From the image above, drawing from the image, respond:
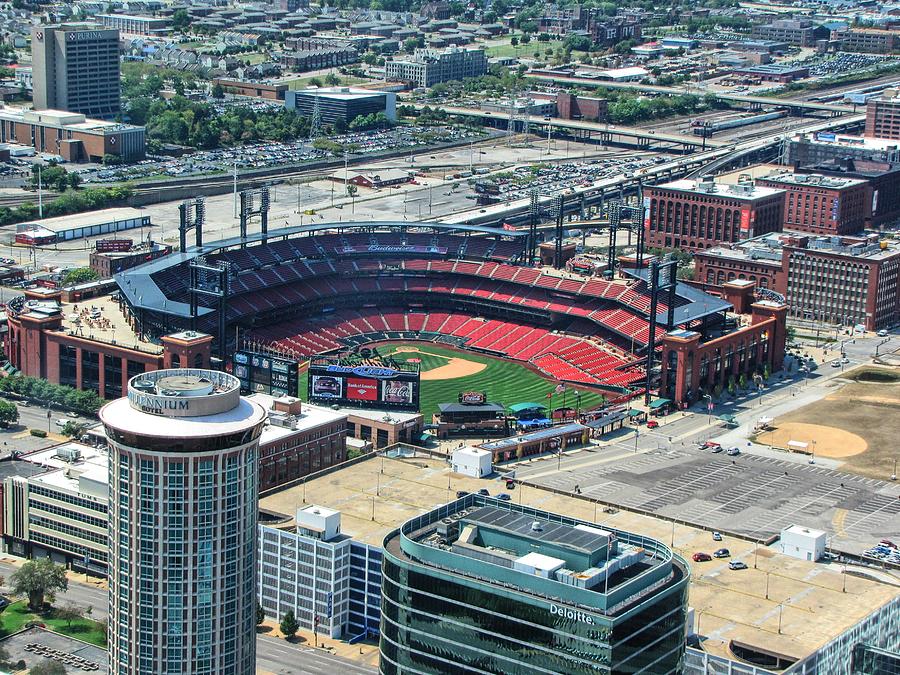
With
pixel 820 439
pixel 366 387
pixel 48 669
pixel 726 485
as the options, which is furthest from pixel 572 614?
pixel 820 439

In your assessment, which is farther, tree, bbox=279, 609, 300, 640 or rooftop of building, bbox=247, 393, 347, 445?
rooftop of building, bbox=247, 393, 347, 445

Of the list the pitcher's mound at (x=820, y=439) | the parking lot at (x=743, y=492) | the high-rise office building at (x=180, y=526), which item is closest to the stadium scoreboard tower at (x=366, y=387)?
the parking lot at (x=743, y=492)

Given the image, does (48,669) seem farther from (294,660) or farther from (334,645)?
(334,645)

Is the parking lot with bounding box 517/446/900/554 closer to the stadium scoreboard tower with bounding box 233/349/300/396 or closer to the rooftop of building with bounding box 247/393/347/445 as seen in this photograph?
the rooftop of building with bounding box 247/393/347/445

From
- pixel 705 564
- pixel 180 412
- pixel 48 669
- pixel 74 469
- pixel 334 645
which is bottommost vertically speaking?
pixel 334 645

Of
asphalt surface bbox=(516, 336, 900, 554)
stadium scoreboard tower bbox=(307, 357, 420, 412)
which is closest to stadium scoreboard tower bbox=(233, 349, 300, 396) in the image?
stadium scoreboard tower bbox=(307, 357, 420, 412)

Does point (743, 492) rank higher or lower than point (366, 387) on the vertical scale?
lower

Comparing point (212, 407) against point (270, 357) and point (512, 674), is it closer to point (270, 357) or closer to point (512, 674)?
point (512, 674)
